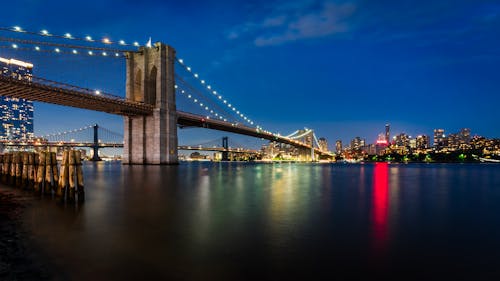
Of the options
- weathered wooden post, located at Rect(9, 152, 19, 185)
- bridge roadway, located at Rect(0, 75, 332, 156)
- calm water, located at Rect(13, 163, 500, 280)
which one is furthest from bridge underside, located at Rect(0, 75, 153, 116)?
calm water, located at Rect(13, 163, 500, 280)

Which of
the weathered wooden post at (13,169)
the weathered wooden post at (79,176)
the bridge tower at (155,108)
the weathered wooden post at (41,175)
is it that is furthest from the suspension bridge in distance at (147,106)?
the weathered wooden post at (79,176)

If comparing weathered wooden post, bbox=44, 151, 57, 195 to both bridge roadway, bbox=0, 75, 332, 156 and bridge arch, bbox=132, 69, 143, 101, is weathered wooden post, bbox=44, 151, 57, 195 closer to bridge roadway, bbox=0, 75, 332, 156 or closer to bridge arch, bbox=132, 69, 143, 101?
bridge roadway, bbox=0, 75, 332, 156

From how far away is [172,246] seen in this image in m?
5.85

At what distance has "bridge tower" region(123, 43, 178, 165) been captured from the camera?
151 feet

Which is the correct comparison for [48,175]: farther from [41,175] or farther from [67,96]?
[67,96]

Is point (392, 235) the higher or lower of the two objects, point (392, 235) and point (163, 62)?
the lower

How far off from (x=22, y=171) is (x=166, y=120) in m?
29.7

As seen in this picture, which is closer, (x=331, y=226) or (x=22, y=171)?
(x=331, y=226)

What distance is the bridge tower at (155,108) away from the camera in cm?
4591

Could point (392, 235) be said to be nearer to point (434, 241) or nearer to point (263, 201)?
point (434, 241)

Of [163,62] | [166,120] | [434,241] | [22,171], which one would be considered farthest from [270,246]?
[163,62]

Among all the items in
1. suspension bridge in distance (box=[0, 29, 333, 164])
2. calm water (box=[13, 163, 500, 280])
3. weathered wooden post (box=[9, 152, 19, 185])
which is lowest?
calm water (box=[13, 163, 500, 280])

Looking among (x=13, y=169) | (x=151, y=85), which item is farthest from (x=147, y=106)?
(x=13, y=169)

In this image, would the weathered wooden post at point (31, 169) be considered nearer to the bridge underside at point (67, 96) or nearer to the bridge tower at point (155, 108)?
the bridge underside at point (67, 96)
